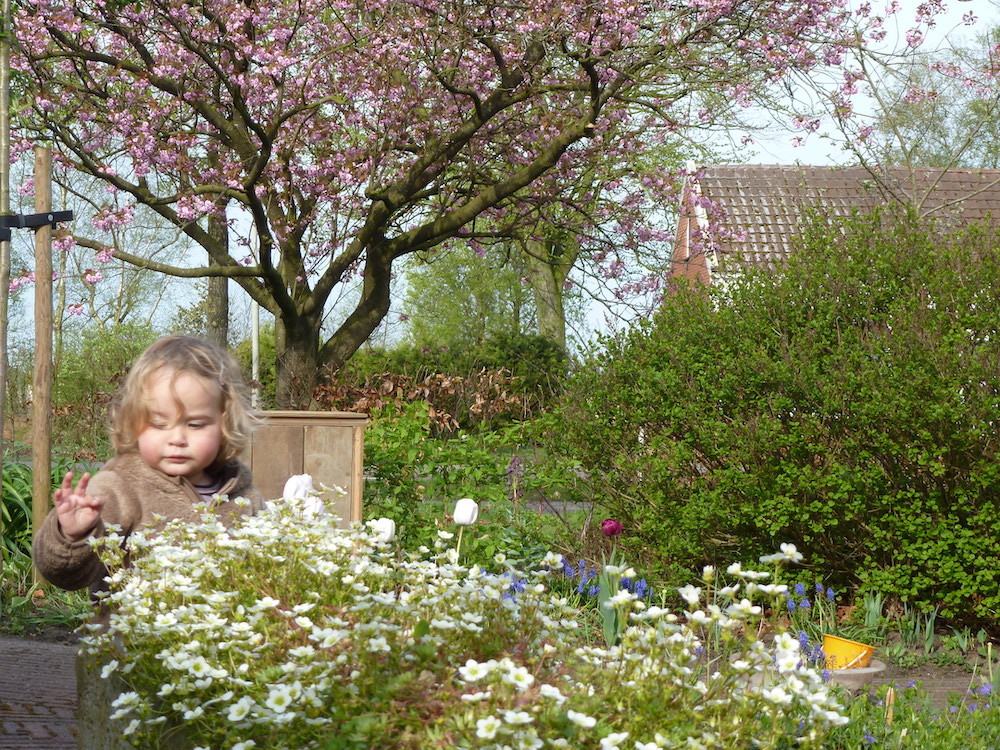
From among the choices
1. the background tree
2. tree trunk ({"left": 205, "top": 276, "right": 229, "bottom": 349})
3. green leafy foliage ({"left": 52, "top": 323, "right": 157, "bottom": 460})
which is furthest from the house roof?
the background tree

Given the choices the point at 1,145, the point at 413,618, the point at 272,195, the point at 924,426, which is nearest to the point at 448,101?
the point at 272,195

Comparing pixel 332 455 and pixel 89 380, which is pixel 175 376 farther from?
pixel 89 380

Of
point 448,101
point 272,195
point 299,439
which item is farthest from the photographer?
point 272,195

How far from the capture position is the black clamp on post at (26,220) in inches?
230

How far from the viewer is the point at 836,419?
5.39 meters

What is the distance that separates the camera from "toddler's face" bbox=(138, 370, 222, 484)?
2.80 m

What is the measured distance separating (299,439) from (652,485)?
2048 mm

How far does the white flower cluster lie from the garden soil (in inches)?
63.0

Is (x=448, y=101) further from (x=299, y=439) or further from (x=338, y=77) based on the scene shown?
(x=299, y=439)

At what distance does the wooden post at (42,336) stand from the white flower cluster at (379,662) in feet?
13.1

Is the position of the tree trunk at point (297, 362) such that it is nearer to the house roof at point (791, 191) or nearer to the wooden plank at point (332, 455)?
the wooden plank at point (332, 455)

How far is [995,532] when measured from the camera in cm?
514

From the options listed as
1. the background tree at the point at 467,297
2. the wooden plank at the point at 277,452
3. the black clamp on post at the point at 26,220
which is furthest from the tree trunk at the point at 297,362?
the background tree at the point at 467,297

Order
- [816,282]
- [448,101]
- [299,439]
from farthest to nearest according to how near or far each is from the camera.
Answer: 1. [448,101]
2. [299,439]
3. [816,282]
